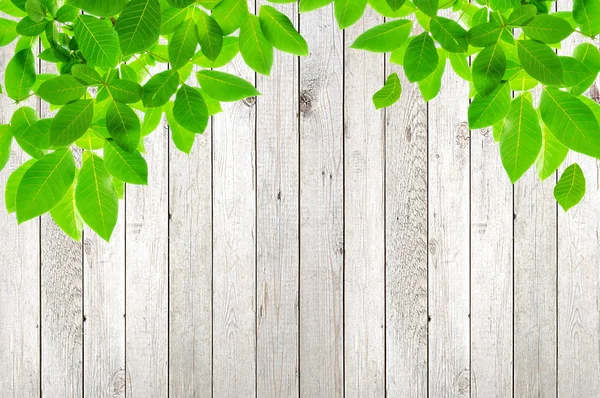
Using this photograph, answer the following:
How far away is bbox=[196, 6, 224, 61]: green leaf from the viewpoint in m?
0.33

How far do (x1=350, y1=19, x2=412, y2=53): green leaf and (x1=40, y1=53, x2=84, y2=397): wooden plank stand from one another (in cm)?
132

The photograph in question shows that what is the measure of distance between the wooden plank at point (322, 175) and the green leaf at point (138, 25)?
4.05ft

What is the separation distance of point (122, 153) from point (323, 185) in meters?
1.20

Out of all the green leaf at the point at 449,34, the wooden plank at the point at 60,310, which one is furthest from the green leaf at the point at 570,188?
the wooden plank at the point at 60,310

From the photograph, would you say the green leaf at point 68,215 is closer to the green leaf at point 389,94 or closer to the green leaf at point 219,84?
the green leaf at point 219,84

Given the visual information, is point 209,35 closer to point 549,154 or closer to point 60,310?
point 549,154

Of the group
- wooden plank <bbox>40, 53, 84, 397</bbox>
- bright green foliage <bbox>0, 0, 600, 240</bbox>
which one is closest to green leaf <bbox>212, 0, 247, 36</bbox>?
bright green foliage <bbox>0, 0, 600, 240</bbox>

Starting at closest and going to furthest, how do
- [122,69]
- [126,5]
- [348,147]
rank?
1. [126,5]
2. [122,69]
3. [348,147]

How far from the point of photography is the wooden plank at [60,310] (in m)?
1.52

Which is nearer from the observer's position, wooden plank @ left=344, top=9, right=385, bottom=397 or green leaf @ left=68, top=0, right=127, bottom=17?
green leaf @ left=68, top=0, right=127, bottom=17

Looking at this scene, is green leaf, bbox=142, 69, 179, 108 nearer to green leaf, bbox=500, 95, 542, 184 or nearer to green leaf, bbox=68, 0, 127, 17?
green leaf, bbox=68, 0, 127, 17

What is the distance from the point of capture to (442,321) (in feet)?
4.99

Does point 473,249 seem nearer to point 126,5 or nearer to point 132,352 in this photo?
point 132,352

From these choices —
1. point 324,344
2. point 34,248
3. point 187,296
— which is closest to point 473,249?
point 324,344
